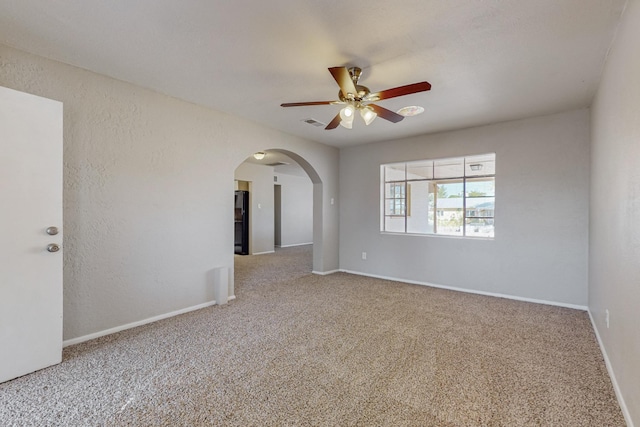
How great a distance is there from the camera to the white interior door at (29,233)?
7.10 feet

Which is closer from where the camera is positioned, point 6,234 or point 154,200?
point 6,234

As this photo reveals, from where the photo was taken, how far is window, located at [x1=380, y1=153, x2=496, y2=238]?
4.71 meters

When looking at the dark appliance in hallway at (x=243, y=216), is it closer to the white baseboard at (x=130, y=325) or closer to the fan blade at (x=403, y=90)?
the white baseboard at (x=130, y=325)

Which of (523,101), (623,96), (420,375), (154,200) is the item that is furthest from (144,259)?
(523,101)

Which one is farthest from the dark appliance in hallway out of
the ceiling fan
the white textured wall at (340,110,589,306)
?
the ceiling fan

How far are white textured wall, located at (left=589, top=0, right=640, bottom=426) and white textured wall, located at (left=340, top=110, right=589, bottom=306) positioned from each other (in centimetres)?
105

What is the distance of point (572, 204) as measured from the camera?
382 cm

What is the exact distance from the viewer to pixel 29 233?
7.45 ft

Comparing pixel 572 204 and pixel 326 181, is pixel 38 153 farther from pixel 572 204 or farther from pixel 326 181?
pixel 572 204

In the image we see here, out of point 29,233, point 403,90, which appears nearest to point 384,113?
point 403,90

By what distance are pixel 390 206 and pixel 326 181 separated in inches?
51.5

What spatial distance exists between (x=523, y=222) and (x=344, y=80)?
3.37 meters

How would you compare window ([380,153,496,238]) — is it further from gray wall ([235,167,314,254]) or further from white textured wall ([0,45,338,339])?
gray wall ([235,167,314,254])

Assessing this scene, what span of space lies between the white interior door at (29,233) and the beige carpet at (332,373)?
242 mm
